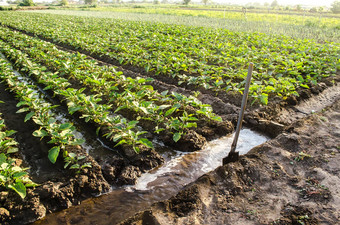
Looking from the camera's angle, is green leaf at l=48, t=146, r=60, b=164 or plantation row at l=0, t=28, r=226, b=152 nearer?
green leaf at l=48, t=146, r=60, b=164

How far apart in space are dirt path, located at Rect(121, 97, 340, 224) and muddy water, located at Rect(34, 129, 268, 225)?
14.3 inches

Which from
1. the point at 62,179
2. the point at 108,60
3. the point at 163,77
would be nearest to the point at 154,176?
the point at 62,179

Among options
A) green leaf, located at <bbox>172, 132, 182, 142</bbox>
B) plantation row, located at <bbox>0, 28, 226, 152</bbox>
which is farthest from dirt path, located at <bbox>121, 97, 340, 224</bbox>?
plantation row, located at <bbox>0, 28, 226, 152</bbox>

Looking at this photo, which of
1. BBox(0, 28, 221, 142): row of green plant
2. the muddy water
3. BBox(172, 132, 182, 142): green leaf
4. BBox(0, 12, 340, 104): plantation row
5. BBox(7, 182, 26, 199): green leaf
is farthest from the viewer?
BBox(0, 12, 340, 104): plantation row

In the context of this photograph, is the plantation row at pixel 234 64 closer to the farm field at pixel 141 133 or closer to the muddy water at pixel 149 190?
the farm field at pixel 141 133

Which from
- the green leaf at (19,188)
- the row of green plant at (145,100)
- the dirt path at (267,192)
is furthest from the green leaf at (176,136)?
the green leaf at (19,188)

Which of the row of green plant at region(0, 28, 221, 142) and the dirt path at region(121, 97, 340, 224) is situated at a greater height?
the row of green plant at region(0, 28, 221, 142)

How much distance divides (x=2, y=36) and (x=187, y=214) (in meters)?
15.0

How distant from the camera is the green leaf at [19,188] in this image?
2.65 metres

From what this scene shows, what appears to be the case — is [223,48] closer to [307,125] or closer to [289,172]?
[307,125]

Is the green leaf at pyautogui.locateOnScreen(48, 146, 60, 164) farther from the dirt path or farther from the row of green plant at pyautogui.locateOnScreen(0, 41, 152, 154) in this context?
the dirt path

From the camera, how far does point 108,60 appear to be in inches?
357

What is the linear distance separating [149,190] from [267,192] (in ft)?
4.67

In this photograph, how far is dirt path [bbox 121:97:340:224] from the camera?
253 cm
